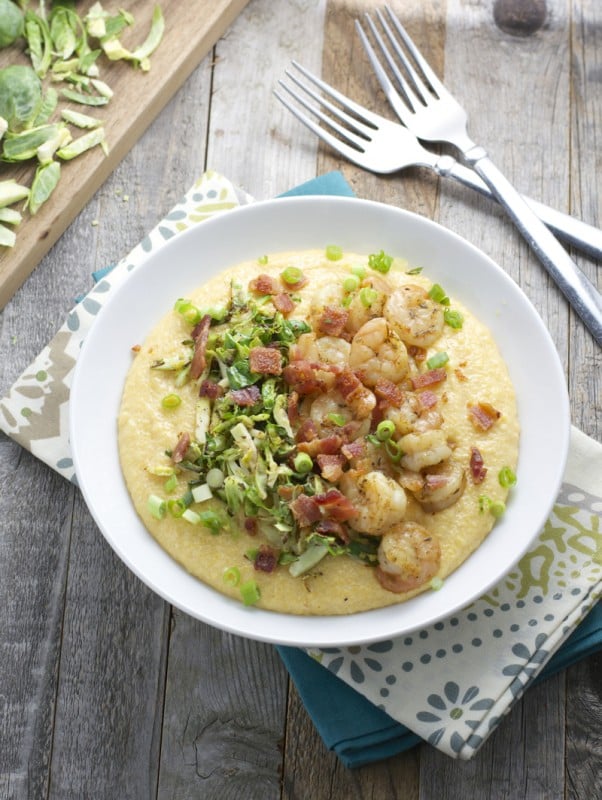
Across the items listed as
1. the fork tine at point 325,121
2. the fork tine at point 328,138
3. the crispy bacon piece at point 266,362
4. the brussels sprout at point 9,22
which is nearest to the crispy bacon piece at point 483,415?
the crispy bacon piece at point 266,362

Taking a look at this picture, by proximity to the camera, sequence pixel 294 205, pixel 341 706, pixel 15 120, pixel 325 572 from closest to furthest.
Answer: pixel 325 572
pixel 341 706
pixel 294 205
pixel 15 120

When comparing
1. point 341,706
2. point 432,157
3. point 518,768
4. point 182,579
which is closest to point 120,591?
point 182,579

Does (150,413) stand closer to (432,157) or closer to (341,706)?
(341,706)

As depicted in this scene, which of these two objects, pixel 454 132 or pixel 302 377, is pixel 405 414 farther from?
pixel 454 132

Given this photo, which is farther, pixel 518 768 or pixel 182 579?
pixel 518 768

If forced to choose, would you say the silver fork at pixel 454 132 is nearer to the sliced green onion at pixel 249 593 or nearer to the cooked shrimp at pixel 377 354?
the cooked shrimp at pixel 377 354

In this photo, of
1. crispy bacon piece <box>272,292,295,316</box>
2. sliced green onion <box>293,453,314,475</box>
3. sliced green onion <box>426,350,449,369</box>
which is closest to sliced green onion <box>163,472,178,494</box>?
sliced green onion <box>293,453,314,475</box>
